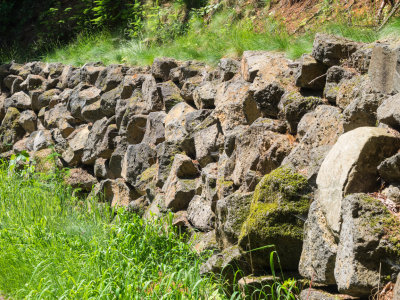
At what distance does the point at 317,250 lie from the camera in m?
3.01

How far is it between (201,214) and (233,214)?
95cm

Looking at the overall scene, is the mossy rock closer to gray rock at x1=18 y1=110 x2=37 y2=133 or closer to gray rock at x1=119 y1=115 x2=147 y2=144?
gray rock at x1=119 y1=115 x2=147 y2=144

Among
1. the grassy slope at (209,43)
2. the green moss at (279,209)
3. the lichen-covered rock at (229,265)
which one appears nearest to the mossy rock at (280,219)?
the green moss at (279,209)

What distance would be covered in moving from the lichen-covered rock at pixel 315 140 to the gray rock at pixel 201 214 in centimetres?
123

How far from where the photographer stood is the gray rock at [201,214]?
191 inches

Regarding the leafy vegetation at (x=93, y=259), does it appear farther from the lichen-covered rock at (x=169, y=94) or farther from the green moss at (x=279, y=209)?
the lichen-covered rock at (x=169, y=94)

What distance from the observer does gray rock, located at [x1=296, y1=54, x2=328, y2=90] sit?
13.3ft

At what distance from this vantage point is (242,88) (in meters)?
4.87

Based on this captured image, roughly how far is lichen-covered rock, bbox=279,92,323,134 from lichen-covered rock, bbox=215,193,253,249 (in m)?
0.59

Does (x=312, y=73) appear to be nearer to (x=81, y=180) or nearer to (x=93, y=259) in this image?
(x=93, y=259)

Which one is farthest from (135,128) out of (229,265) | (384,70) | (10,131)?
(10,131)

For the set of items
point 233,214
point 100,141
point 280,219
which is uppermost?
point 280,219

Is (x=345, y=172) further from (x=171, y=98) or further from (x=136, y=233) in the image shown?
(x=171, y=98)

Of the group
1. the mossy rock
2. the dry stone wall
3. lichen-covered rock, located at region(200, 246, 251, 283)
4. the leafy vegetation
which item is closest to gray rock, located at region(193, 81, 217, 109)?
the dry stone wall
